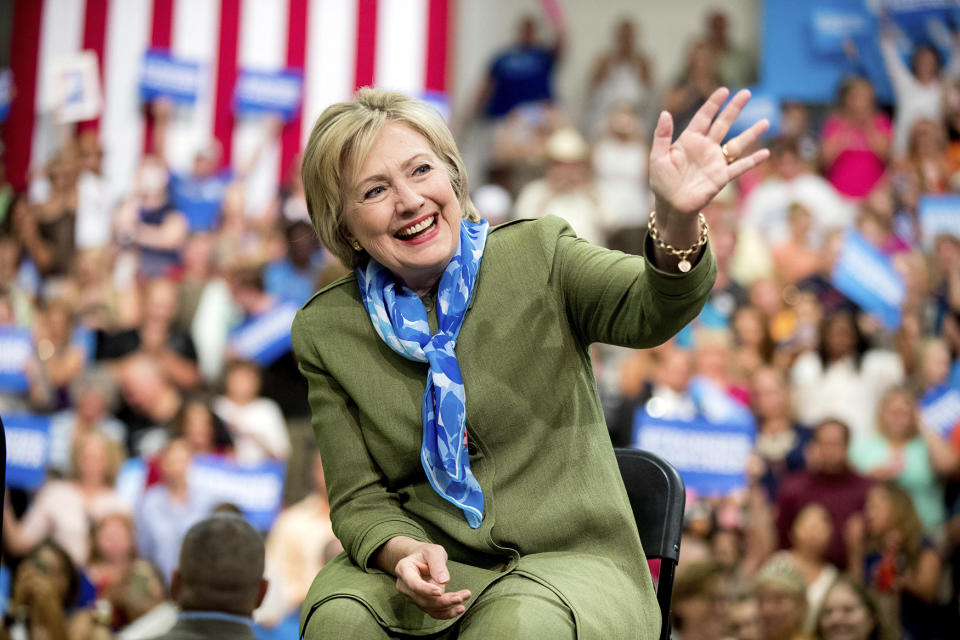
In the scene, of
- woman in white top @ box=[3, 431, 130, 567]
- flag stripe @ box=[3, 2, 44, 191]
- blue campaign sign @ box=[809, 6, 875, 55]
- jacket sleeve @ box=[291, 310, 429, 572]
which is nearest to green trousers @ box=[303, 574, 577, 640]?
jacket sleeve @ box=[291, 310, 429, 572]

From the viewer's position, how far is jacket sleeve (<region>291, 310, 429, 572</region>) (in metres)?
1.87

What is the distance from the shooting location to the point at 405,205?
187cm

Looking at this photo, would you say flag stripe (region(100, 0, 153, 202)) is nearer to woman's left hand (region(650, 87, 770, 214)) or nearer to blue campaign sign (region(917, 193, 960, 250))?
blue campaign sign (region(917, 193, 960, 250))

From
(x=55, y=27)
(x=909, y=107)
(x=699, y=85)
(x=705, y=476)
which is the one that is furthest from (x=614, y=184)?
(x=55, y=27)

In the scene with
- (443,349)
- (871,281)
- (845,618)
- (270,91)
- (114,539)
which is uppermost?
(270,91)

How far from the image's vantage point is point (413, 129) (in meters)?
1.92

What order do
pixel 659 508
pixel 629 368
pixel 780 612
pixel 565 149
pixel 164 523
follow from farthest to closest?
1. pixel 565 149
2. pixel 629 368
3. pixel 164 523
4. pixel 780 612
5. pixel 659 508

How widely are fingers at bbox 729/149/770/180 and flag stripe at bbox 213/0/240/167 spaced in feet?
28.8

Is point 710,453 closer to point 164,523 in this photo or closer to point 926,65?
point 164,523

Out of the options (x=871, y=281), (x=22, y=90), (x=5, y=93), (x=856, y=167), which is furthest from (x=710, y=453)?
(x=22, y=90)

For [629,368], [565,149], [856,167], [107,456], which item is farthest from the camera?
[565,149]

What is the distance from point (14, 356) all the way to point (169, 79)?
4.44 m

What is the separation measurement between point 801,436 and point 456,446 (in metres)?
3.69

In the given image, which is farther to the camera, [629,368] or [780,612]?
[629,368]
